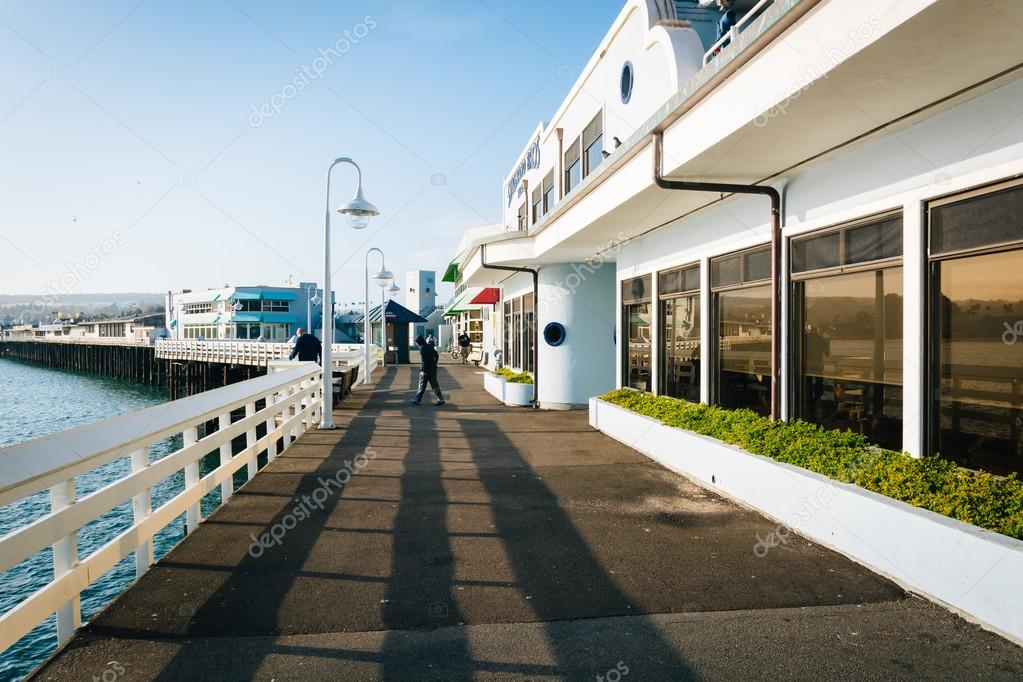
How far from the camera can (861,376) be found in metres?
7.29

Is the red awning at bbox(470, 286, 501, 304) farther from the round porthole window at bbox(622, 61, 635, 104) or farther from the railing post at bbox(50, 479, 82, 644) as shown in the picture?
the railing post at bbox(50, 479, 82, 644)

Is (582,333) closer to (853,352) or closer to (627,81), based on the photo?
(627,81)

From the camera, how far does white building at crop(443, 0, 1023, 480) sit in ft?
15.7

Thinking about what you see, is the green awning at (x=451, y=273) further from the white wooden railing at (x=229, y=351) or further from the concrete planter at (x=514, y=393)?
the concrete planter at (x=514, y=393)

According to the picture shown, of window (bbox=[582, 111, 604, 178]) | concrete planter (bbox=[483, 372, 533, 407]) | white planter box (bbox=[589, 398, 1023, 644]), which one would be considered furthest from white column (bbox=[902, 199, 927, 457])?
concrete planter (bbox=[483, 372, 533, 407])

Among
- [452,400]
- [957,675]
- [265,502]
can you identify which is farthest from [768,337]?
[452,400]

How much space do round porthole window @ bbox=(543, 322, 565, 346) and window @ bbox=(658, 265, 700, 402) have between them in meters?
4.14

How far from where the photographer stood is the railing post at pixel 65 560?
3.97 m

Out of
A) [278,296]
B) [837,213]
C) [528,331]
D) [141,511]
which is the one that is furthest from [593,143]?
[278,296]

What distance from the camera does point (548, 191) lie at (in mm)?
19906

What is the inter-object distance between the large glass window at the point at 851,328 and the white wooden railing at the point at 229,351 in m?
24.5

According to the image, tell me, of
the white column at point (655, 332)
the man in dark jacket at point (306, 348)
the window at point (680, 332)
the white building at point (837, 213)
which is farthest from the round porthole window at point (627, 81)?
the man in dark jacket at point (306, 348)

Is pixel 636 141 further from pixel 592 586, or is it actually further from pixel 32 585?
pixel 32 585

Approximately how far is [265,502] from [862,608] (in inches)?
219
